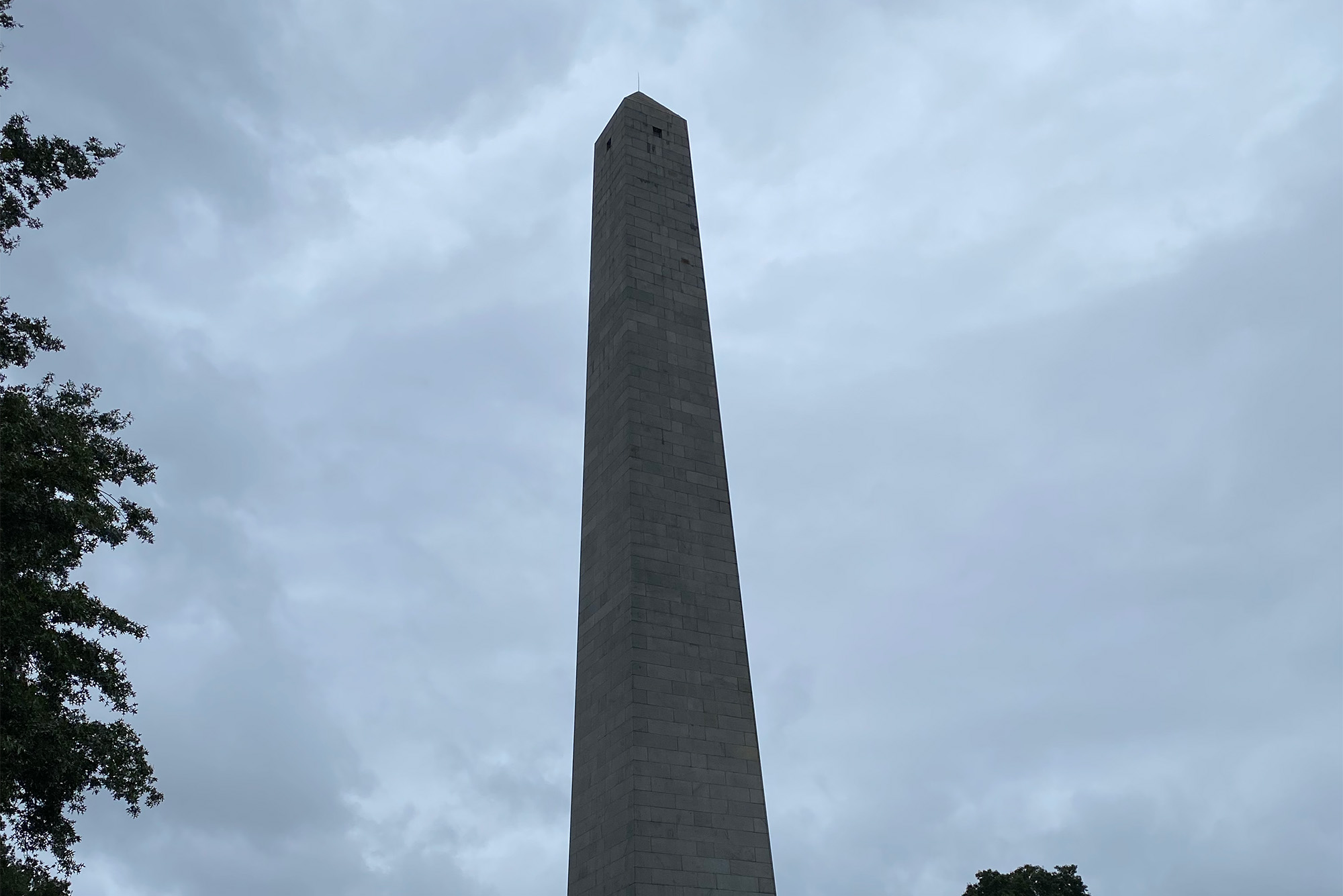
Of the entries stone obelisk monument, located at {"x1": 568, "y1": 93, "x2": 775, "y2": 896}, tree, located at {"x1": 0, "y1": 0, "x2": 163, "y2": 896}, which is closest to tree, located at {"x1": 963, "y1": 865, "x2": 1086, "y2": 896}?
stone obelisk monument, located at {"x1": 568, "y1": 93, "x2": 775, "y2": 896}

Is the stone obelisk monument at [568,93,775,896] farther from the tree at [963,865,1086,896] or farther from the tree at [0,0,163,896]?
the tree at [963,865,1086,896]

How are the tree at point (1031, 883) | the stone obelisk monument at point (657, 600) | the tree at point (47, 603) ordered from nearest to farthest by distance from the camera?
1. the tree at point (47, 603)
2. the stone obelisk monument at point (657, 600)
3. the tree at point (1031, 883)

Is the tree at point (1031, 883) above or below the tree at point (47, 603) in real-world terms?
above

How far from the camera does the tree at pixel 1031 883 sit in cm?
5862

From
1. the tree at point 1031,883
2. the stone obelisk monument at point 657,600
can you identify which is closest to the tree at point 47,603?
the stone obelisk monument at point 657,600

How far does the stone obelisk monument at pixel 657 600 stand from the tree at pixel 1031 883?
121ft

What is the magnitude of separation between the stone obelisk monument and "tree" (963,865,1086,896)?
3691cm

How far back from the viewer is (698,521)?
104 ft

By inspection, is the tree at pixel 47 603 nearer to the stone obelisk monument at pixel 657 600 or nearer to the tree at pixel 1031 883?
the stone obelisk monument at pixel 657 600

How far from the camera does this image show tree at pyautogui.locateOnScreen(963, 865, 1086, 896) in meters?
58.6

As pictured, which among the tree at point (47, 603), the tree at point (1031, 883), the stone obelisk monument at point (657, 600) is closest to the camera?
the tree at point (47, 603)

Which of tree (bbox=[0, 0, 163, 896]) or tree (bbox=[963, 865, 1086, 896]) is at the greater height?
tree (bbox=[963, 865, 1086, 896])

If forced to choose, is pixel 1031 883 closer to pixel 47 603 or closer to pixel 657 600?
pixel 657 600

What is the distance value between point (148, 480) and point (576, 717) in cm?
1346
